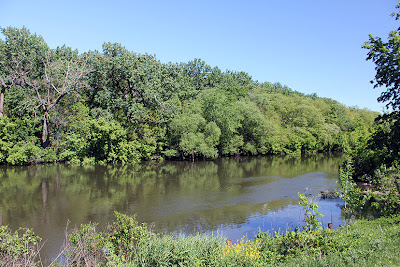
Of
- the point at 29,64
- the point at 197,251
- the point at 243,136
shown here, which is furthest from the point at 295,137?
the point at 197,251

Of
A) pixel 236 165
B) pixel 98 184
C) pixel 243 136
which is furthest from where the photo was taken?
pixel 243 136

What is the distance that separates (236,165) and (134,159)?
1393 centimetres

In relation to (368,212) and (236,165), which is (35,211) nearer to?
(368,212)

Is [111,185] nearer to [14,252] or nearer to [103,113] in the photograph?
[103,113]

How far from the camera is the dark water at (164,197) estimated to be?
19781 mm

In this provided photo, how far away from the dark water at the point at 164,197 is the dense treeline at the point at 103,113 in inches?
148

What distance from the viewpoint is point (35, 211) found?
21.8m

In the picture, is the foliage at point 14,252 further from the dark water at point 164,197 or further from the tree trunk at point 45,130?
the tree trunk at point 45,130

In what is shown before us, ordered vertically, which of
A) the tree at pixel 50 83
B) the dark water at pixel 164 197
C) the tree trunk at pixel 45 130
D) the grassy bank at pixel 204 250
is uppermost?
the tree at pixel 50 83

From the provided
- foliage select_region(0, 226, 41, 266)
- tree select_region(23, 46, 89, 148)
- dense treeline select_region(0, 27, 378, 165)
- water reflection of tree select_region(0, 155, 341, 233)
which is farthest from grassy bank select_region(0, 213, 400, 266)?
tree select_region(23, 46, 89, 148)

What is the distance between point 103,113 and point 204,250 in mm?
35516

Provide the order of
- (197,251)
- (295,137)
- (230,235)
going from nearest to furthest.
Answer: (197,251), (230,235), (295,137)

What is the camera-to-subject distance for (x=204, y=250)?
10.4 m

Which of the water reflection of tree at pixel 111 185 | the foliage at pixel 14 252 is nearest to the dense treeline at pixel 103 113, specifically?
the water reflection of tree at pixel 111 185
